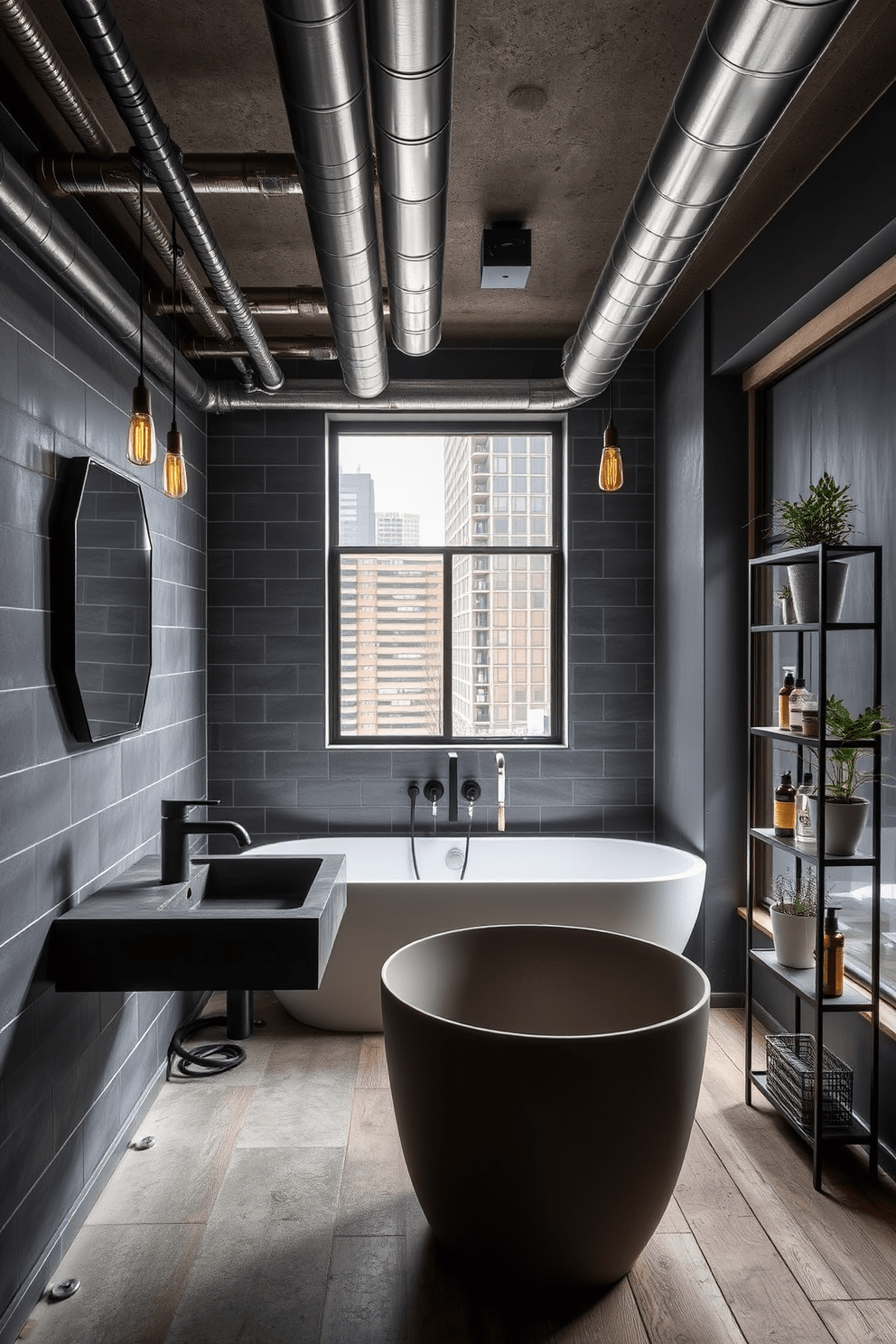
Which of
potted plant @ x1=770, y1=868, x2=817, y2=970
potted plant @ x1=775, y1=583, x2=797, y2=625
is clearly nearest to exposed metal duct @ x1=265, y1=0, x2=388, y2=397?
potted plant @ x1=775, y1=583, x2=797, y2=625

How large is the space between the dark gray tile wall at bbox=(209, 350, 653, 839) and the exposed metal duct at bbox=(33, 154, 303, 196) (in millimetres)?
1968

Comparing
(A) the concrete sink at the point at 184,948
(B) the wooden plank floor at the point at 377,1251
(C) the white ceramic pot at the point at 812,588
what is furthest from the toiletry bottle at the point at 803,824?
(A) the concrete sink at the point at 184,948

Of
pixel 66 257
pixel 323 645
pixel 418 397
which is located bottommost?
pixel 323 645

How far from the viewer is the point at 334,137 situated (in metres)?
1.92

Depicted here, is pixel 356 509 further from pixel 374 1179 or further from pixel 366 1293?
pixel 366 1293

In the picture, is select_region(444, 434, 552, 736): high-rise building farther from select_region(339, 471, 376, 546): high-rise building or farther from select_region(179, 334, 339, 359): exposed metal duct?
select_region(179, 334, 339, 359): exposed metal duct

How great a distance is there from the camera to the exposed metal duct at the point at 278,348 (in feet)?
11.9

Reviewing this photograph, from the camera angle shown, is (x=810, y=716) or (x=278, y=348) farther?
(x=278, y=348)

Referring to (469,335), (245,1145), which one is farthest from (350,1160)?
(469,335)

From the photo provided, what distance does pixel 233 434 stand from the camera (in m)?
4.42

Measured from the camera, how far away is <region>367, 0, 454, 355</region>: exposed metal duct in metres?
1.60

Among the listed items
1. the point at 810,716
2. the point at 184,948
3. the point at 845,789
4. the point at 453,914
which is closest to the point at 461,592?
the point at 453,914

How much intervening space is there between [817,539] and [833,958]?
3.99ft

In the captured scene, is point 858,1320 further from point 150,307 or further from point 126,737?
point 150,307
